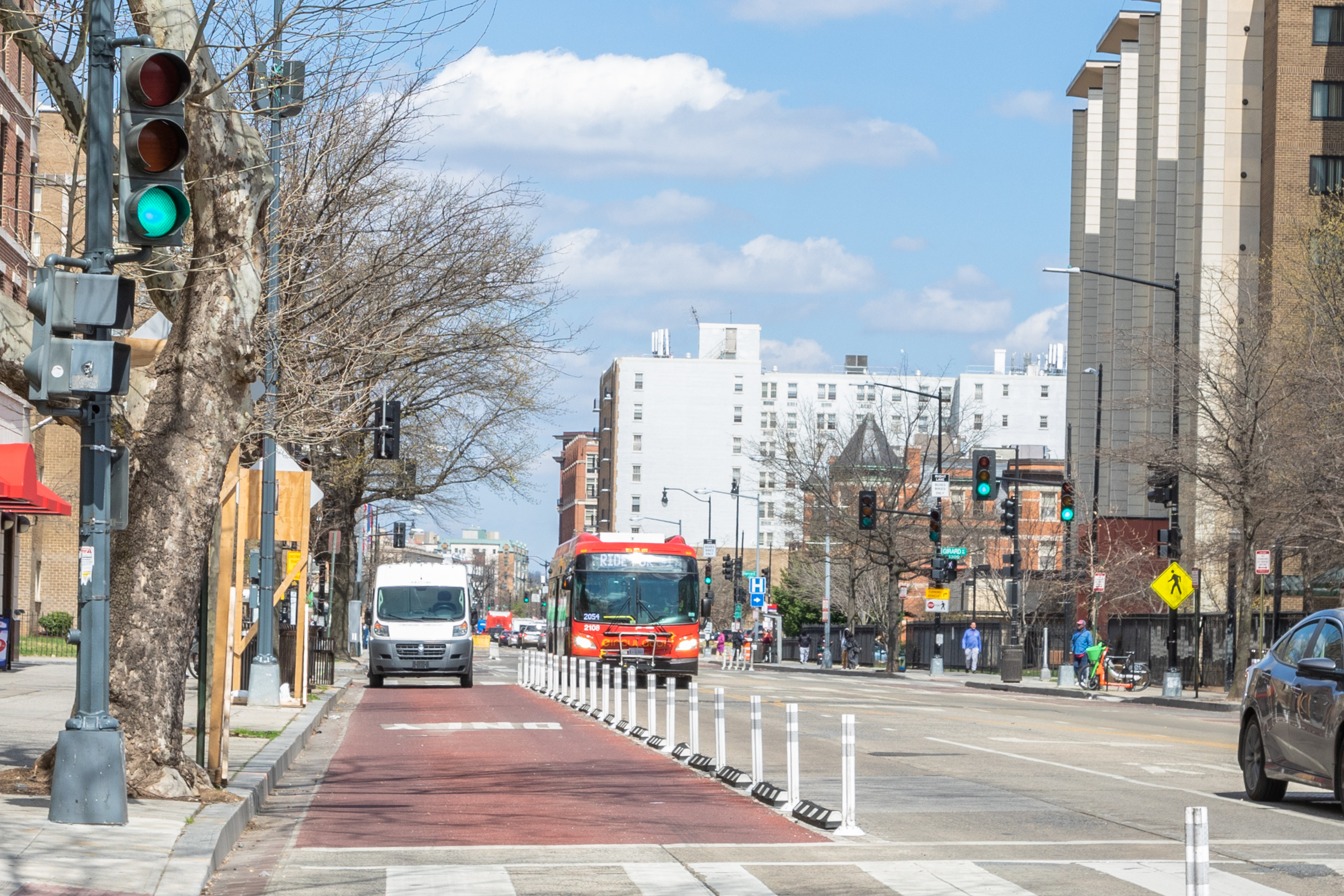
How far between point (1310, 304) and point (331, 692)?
2397cm

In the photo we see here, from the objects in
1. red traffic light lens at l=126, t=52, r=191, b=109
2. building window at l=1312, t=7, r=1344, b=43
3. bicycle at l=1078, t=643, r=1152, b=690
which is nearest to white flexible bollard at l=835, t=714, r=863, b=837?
red traffic light lens at l=126, t=52, r=191, b=109

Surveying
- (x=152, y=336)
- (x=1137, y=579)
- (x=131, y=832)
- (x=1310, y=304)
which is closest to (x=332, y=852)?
(x=131, y=832)

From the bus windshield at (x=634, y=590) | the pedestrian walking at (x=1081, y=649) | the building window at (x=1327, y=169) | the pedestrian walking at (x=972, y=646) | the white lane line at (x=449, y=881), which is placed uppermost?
the building window at (x=1327, y=169)

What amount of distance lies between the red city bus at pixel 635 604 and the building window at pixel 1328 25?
39148mm

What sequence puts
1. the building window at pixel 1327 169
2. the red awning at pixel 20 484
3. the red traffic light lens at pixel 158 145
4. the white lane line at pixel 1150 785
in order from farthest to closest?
the building window at pixel 1327 169, the red awning at pixel 20 484, the white lane line at pixel 1150 785, the red traffic light lens at pixel 158 145

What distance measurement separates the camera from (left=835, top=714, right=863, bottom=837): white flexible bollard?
1169 centimetres

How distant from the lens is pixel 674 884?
9.68m

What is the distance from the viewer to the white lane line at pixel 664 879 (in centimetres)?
941

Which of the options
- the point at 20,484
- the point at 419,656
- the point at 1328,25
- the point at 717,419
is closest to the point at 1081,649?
the point at 419,656

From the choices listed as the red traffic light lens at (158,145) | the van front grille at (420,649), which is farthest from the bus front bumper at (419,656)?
the red traffic light lens at (158,145)

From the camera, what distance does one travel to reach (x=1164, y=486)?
1511 inches

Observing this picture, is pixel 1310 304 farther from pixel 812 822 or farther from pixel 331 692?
pixel 812 822

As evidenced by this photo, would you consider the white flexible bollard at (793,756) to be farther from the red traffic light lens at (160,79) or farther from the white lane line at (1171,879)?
the red traffic light lens at (160,79)

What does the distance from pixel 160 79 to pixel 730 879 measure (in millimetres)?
5681
